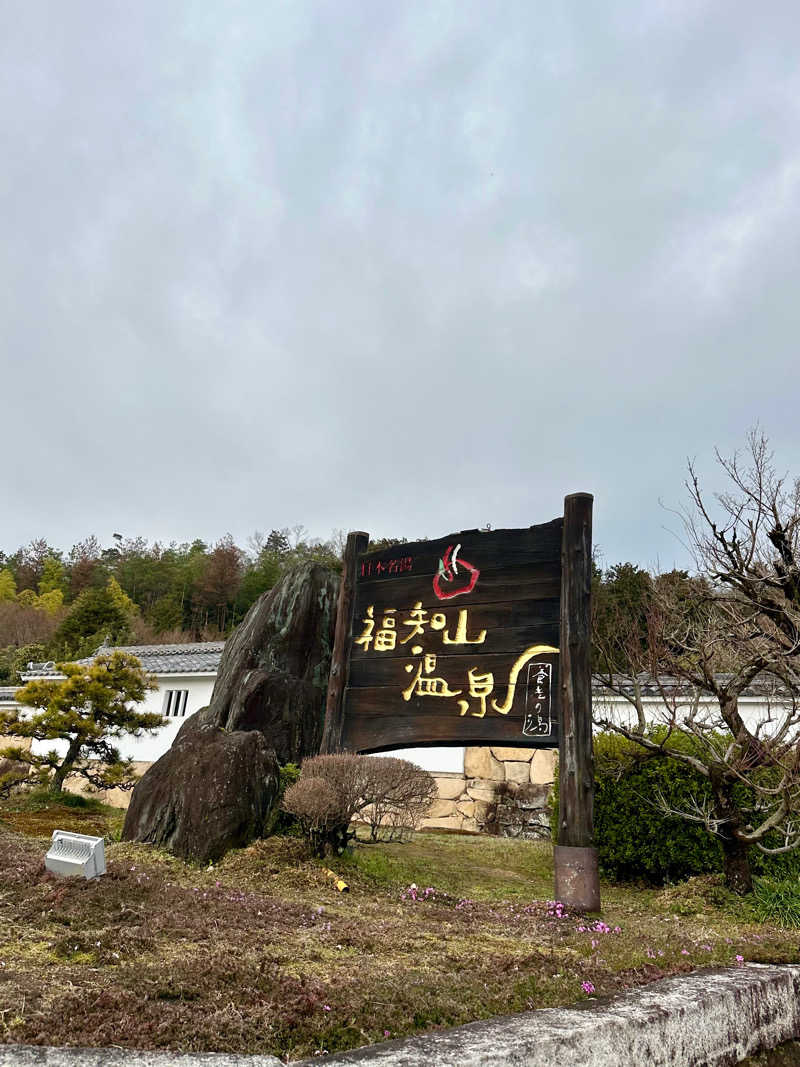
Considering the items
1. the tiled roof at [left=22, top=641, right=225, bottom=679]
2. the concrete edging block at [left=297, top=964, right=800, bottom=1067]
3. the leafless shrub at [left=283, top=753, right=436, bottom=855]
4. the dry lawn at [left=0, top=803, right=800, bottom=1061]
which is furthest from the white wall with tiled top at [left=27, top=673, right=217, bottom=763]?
the concrete edging block at [left=297, top=964, right=800, bottom=1067]

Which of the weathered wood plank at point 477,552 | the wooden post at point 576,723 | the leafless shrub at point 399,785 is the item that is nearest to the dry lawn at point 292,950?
the wooden post at point 576,723

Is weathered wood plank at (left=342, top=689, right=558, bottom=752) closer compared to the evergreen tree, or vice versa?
weathered wood plank at (left=342, top=689, right=558, bottom=752)

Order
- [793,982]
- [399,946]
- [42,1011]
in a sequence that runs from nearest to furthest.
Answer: [42,1011]
[793,982]
[399,946]

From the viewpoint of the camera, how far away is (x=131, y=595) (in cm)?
4219

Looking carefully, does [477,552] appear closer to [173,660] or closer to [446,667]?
[446,667]

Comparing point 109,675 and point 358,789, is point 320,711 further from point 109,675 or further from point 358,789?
point 109,675

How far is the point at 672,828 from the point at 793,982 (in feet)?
17.0

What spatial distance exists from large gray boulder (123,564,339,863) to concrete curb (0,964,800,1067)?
548 cm

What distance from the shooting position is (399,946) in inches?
163

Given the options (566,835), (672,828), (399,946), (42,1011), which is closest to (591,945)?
(399,946)

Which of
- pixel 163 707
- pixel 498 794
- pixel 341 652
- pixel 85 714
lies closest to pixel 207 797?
pixel 341 652

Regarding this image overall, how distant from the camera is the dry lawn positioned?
2508mm

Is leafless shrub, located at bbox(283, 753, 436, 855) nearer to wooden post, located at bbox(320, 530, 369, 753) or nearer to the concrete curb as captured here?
wooden post, located at bbox(320, 530, 369, 753)

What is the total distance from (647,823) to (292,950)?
589 centimetres
